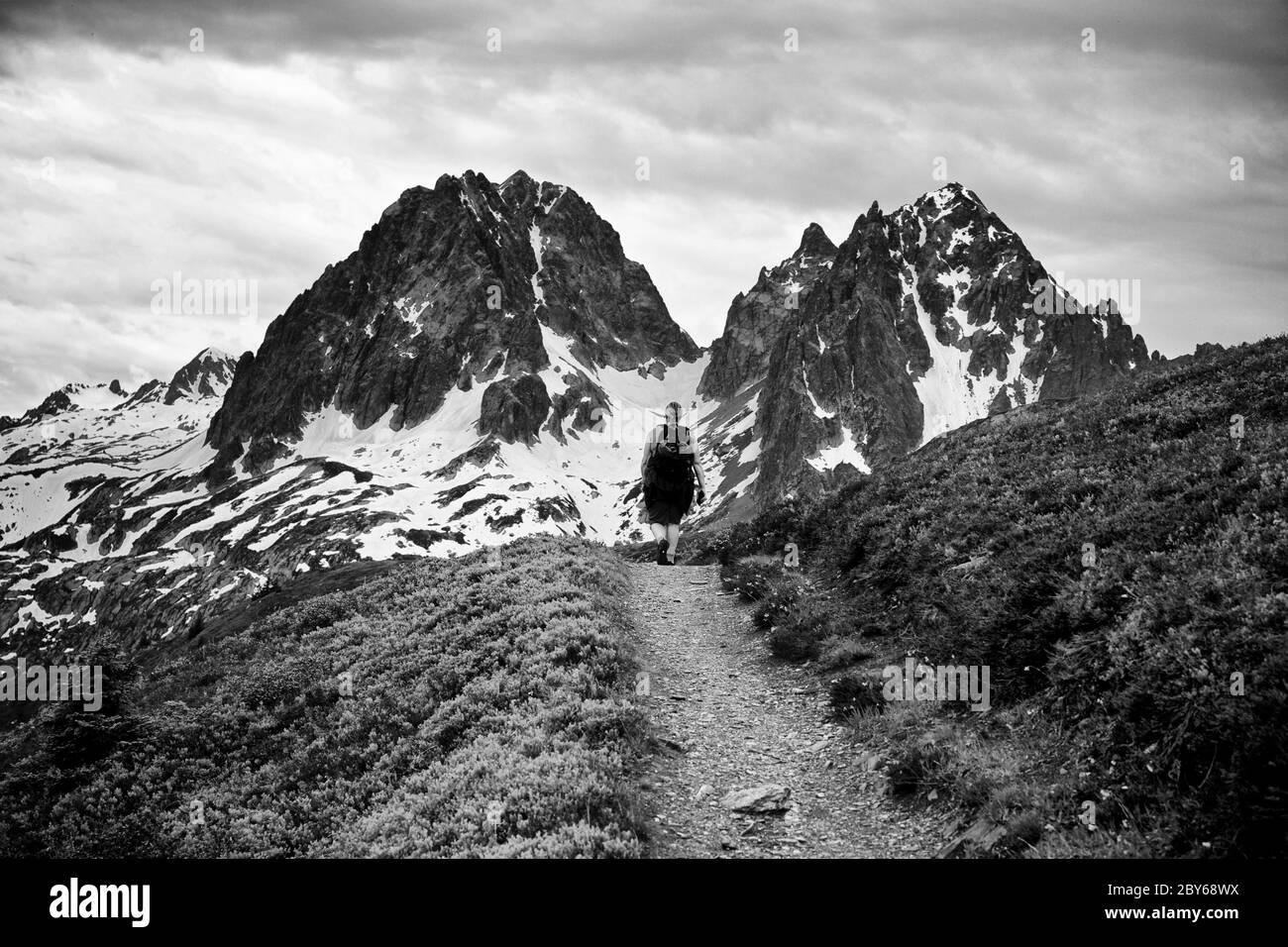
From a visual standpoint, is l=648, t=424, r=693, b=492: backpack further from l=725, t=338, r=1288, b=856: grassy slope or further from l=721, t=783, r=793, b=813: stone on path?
Answer: l=721, t=783, r=793, b=813: stone on path

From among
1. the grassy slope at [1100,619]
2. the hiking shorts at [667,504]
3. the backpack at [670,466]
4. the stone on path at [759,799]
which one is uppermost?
the backpack at [670,466]

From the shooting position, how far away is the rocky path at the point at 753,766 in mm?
8570

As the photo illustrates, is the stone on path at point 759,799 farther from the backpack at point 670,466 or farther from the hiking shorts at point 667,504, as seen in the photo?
the hiking shorts at point 667,504

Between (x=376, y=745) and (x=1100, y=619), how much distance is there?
36.9ft

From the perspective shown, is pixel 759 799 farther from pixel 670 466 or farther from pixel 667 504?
pixel 667 504

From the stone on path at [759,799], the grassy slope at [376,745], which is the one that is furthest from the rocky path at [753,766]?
the grassy slope at [376,745]

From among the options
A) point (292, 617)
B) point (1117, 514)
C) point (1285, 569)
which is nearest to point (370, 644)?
point (292, 617)

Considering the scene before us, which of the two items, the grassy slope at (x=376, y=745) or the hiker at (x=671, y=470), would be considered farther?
the hiker at (x=671, y=470)

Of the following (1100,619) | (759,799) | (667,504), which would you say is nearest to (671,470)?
(667,504)

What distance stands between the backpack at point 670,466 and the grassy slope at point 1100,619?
345 centimetres

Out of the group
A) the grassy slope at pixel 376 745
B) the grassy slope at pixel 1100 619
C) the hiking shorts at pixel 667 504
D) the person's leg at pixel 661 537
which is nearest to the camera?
the grassy slope at pixel 1100 619

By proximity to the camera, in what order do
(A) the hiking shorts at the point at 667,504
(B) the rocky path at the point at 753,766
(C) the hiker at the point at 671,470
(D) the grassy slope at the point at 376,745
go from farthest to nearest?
(A) the hiking shorts at the point at 667,504
(C) the hiker at the point at 671,470
(D) the grassy slope at the point at 376,745
(B) the rocky path at the point at 753,766

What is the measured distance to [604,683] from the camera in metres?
12.8
